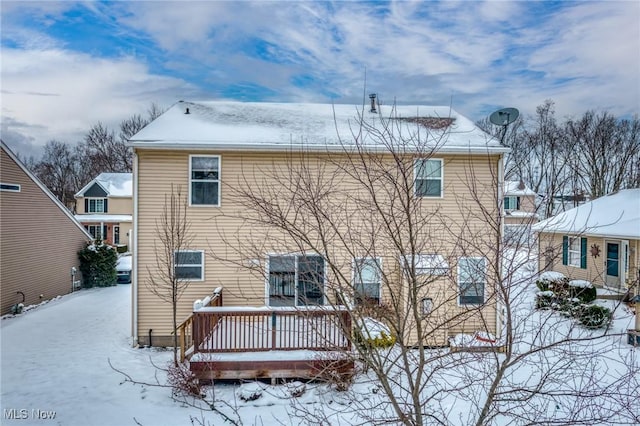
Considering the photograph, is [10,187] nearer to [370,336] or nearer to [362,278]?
[362,278]

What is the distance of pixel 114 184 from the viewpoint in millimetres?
29766

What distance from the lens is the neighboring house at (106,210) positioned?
2860 centimetres

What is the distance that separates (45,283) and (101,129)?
28188 millimetres

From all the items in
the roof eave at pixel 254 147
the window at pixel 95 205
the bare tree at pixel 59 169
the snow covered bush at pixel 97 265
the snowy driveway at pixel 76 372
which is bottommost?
the snowy driveway at pixel 76 372

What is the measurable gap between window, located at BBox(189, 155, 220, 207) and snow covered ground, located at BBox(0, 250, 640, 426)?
12.4 feet

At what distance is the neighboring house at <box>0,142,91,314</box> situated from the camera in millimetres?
12633

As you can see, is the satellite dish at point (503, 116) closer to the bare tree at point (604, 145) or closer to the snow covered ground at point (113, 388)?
the snow covered ground at point (113, 388)

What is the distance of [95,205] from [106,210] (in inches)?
34.4

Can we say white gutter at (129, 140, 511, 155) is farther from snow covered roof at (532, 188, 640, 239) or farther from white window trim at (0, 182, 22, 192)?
white window trim at (0, 182, 22, 192)

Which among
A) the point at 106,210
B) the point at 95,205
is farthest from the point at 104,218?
the point at 95,205

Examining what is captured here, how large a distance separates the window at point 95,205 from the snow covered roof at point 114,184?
79cm

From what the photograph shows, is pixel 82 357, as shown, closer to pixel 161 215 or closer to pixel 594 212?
pixel 161 215

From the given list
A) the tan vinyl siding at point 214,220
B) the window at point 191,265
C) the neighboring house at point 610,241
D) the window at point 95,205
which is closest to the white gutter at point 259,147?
the tan vinyl siding at point 214,220

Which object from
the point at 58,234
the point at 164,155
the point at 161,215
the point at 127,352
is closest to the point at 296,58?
the point at 164,155
